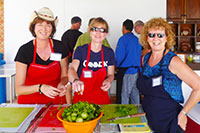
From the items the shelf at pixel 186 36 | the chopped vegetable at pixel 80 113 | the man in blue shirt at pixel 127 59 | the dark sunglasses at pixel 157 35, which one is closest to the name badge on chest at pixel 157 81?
the dark sunglasses at pixel 157 35

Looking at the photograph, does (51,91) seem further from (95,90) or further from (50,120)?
(95,90)

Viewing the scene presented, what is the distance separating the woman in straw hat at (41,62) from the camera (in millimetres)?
1689

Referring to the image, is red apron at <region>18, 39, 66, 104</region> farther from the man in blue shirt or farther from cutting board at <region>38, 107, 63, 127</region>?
the man in blue shirt

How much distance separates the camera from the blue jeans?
3387mm

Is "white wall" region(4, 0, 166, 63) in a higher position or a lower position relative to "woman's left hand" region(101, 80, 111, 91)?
higher

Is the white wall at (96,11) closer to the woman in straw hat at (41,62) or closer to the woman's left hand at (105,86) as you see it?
the woman in straw hat at (41,62)

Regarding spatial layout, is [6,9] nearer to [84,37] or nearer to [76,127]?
[84,37]

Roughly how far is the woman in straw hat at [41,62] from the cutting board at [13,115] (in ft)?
0.53

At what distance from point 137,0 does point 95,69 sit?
320cm

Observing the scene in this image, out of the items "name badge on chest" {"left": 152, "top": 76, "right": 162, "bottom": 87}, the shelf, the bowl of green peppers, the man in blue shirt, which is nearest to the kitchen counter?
the bowl of green peppers

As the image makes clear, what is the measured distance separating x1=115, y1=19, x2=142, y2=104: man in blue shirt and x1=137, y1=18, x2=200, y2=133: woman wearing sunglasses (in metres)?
1.63

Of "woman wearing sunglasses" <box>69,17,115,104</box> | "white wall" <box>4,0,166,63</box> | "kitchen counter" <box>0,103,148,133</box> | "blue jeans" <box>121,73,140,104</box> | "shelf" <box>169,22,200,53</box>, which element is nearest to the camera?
"kitchen counter" <box>0,103,148,133</box>

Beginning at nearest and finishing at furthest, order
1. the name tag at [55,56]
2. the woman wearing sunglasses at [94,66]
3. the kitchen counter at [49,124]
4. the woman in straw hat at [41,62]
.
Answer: the kitchen counter at [49,124]
the woman in straw hat at [41,62]
the name tag at [55,56]
the woman wearing sunglasses at [94,66]

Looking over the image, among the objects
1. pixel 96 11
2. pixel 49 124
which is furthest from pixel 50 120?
pixel 96 11
